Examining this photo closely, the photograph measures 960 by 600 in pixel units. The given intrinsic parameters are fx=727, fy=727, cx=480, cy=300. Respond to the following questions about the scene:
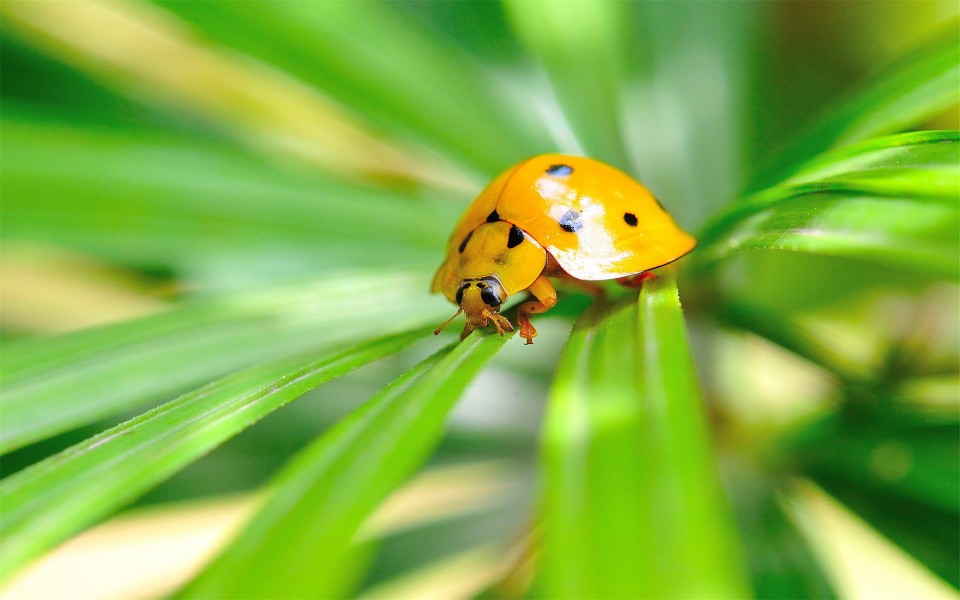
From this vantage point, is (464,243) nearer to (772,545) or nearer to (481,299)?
(481,299)

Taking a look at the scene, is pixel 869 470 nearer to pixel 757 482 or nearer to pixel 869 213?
pixel 757 482

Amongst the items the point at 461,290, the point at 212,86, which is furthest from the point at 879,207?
the point at 212,86

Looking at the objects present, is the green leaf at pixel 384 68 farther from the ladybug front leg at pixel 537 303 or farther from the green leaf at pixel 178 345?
the ladybug front leg at pixel 537 303

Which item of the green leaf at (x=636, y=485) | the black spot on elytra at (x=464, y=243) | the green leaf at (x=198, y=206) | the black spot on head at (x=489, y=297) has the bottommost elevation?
the green leaf at (x=636, y=485)

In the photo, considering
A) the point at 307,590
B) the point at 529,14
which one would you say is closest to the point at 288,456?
the point at 529,14

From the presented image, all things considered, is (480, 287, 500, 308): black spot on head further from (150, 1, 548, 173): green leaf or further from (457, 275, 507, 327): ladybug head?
(150, 1, 548, 173): green leaf

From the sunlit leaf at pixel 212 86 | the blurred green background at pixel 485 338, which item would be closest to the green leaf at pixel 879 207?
the blurred green background at pixel 485 338
